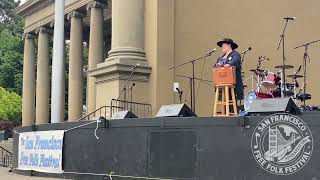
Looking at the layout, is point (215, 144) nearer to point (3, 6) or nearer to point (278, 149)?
point (278, 149)

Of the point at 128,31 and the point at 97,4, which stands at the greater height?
the point at 97,4

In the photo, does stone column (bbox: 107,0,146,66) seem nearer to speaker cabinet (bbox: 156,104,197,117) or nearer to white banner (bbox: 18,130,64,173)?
white banner (bbox: 18,130,64,173)

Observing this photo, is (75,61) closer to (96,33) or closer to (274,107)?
(96,33)

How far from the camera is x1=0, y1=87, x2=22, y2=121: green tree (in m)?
38.6

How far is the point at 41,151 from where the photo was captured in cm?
944

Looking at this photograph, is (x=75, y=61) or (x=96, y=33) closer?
(x=96, y=33)

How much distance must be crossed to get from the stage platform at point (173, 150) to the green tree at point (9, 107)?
31.1 m

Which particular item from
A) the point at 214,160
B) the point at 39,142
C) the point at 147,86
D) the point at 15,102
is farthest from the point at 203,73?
the point at 15,102

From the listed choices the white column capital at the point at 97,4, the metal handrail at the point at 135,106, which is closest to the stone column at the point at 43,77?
the white column capital at the point at 97,4

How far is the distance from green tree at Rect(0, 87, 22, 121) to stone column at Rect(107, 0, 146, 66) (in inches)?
936

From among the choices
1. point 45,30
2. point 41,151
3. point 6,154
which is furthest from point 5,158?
point 41,151

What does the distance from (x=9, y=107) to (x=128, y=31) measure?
24.9m

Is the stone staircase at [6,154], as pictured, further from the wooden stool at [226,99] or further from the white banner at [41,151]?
the wooden stool at [226,99]

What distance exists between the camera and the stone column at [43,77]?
1187 inches
